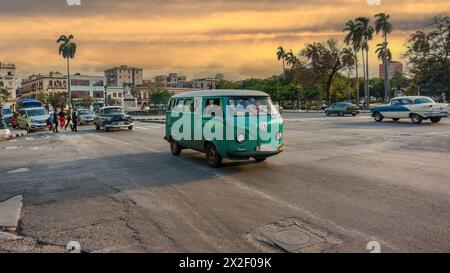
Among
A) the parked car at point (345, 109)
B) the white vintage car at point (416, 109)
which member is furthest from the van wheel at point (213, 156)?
the parked car at point (345, 109)

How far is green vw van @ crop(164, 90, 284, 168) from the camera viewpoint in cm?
992

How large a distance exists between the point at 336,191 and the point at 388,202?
3.56 feet

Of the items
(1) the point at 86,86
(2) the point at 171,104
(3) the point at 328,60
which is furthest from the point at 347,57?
(1) the point at 86,86

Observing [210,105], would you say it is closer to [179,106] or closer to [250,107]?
[250,107]

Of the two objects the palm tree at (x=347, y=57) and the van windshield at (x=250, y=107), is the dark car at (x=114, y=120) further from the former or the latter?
the palm tree at (x=347, y=57)

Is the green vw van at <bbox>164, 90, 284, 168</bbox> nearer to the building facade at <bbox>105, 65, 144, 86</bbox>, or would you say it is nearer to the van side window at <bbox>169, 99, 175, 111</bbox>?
the van side window at <bbox>169, 99, 175, 111</bbox>

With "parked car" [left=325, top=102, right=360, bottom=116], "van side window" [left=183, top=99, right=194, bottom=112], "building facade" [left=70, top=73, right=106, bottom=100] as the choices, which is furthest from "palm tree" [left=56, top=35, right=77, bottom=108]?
"van side window" [left=183, top=99, right=194, bottom=112]

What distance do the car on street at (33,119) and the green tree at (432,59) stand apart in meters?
42.3

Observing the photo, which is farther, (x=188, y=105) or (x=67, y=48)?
(x=67, y=48)

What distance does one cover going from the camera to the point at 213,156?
10.6 meters

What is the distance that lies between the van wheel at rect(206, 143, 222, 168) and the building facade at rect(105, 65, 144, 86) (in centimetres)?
18641

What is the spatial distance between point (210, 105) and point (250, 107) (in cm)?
113

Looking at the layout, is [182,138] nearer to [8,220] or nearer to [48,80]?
[8,220]
